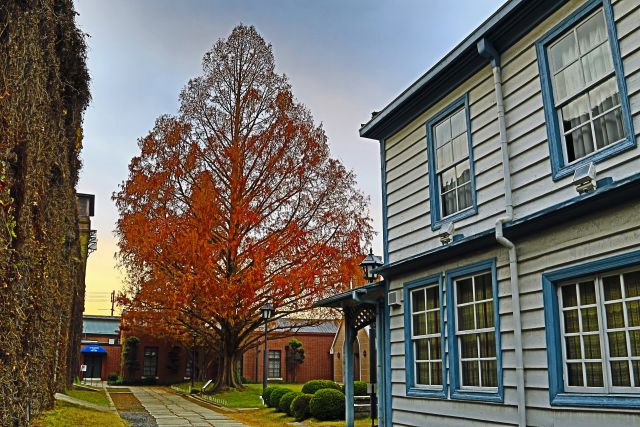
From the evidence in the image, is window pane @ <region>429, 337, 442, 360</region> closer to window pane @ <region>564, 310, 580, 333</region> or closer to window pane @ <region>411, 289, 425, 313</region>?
window pane @ <region>411, 289, 425, 313</region>

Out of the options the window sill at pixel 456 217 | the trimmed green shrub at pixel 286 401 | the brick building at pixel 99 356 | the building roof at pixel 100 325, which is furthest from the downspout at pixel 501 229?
the building roof at pixel 100 325

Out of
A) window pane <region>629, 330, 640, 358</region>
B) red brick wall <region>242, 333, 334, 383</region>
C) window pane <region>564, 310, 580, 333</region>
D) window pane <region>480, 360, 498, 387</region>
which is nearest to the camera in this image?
window pane <region>629, 330, 640, 358</region>

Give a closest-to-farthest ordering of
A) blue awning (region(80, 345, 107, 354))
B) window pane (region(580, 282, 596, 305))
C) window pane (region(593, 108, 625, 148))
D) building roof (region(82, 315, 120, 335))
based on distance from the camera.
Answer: window pane (region(593, 108, 625, 148))
window pane (region(580, 282, 596, 305))
blue awning (region(80, 345, 107, 354))
building roof (region(82, 315, 120, 335))

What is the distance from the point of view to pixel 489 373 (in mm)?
7438

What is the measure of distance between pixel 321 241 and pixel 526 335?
15543mm

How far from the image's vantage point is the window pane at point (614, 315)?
5684 mm

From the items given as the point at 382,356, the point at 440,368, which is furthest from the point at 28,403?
the point at 440,368

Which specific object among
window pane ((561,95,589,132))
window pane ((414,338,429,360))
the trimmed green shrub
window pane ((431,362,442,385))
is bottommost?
the trimmed green shrub

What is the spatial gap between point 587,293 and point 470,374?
7.65 feet

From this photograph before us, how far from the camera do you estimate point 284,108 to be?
77.3ft

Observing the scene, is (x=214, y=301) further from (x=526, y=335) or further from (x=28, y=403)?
(x=526, y=335)

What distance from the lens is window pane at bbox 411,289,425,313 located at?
9164mm

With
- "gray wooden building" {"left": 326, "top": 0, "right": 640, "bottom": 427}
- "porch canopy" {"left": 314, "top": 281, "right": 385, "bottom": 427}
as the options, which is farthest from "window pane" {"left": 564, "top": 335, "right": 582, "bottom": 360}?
"porch canopy" {"left": 314, "top": 281, "right": 385, "bottom": 427}

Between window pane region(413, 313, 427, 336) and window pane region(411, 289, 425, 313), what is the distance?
0.36ft
